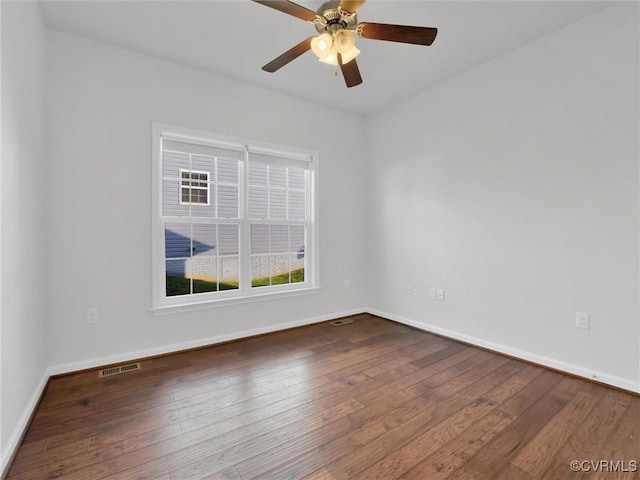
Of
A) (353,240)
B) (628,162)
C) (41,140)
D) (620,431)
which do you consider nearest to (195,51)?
(41,140)

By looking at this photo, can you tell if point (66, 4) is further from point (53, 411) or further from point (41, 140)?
point (53, 411)

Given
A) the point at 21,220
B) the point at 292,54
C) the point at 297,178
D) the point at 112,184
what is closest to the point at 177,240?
the point at 112,184

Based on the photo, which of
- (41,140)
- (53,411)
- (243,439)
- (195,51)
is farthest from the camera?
(195,51)

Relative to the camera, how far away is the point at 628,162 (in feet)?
7.29

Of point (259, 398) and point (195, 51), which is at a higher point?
point (195, 51)

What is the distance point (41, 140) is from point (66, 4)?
3.19 ft

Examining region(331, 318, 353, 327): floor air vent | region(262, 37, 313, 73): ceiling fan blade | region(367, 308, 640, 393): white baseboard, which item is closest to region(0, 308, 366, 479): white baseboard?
region(331, 318, 353, 327): floor air vent

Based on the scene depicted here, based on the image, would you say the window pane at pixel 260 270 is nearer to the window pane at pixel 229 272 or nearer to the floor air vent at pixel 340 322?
the window pane at pixel 229 272

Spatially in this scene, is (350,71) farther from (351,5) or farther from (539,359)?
(539,359)

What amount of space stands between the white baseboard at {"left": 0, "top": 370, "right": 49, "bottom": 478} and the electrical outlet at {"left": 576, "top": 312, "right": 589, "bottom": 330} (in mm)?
3676

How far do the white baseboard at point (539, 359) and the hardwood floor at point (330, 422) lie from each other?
0.09 m

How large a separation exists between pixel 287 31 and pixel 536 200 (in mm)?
2514

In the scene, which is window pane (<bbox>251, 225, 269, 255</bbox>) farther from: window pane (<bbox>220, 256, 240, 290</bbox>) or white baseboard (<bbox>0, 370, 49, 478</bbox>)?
white baseboard (<bbox>0, 370, 49, 478</bbox>)

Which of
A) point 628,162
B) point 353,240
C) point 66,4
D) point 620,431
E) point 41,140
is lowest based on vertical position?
point 620,431
